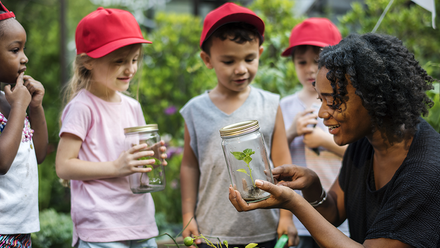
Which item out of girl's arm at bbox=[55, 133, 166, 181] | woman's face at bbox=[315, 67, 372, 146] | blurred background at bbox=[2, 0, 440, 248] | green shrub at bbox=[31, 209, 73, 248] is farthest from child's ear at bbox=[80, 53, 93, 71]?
green shrub at bbox=[31, 209, 73, 248]

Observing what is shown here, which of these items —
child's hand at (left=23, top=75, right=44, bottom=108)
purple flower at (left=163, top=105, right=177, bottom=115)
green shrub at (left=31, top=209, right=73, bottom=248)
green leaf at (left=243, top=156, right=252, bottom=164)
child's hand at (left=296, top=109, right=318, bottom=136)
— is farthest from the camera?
purple flower at (left=163, top=105, right=177, bottom=115)

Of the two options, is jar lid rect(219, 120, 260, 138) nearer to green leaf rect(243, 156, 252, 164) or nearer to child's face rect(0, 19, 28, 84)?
green leaf rect(243, 156, 252, 164)

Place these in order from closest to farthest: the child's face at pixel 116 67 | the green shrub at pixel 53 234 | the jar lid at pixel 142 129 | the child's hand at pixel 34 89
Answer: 1. the child's hand at pixel 34 89
2. the jar lid at pixel 142 129
3. the child's face at pixel 116 67
4. the green shrub at pixel 53 234

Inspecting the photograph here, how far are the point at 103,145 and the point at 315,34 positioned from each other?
1.62m

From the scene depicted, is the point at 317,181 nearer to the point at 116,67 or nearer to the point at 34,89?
the point at 116,67

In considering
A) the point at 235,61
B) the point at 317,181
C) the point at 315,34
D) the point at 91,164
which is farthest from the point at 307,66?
the point at 91,164

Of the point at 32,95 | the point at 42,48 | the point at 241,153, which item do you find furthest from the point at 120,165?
the point at 42,48

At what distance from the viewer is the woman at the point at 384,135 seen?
1.36 m

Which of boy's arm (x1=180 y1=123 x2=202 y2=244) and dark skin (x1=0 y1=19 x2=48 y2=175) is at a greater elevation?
dark skin (x1=0 y1=19 x2=48 y2=175)

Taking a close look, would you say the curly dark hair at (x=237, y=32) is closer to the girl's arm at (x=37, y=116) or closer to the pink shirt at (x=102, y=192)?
the pink shirt at (x=102, y=192)

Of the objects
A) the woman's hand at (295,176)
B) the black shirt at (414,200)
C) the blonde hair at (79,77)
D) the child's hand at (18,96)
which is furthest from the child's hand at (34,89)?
the black shirt at (414,200)

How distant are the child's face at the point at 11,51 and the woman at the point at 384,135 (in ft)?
3.50

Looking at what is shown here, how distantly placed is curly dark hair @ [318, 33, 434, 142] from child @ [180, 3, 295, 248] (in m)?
0.58

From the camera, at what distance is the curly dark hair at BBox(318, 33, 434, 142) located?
4.64 feet
